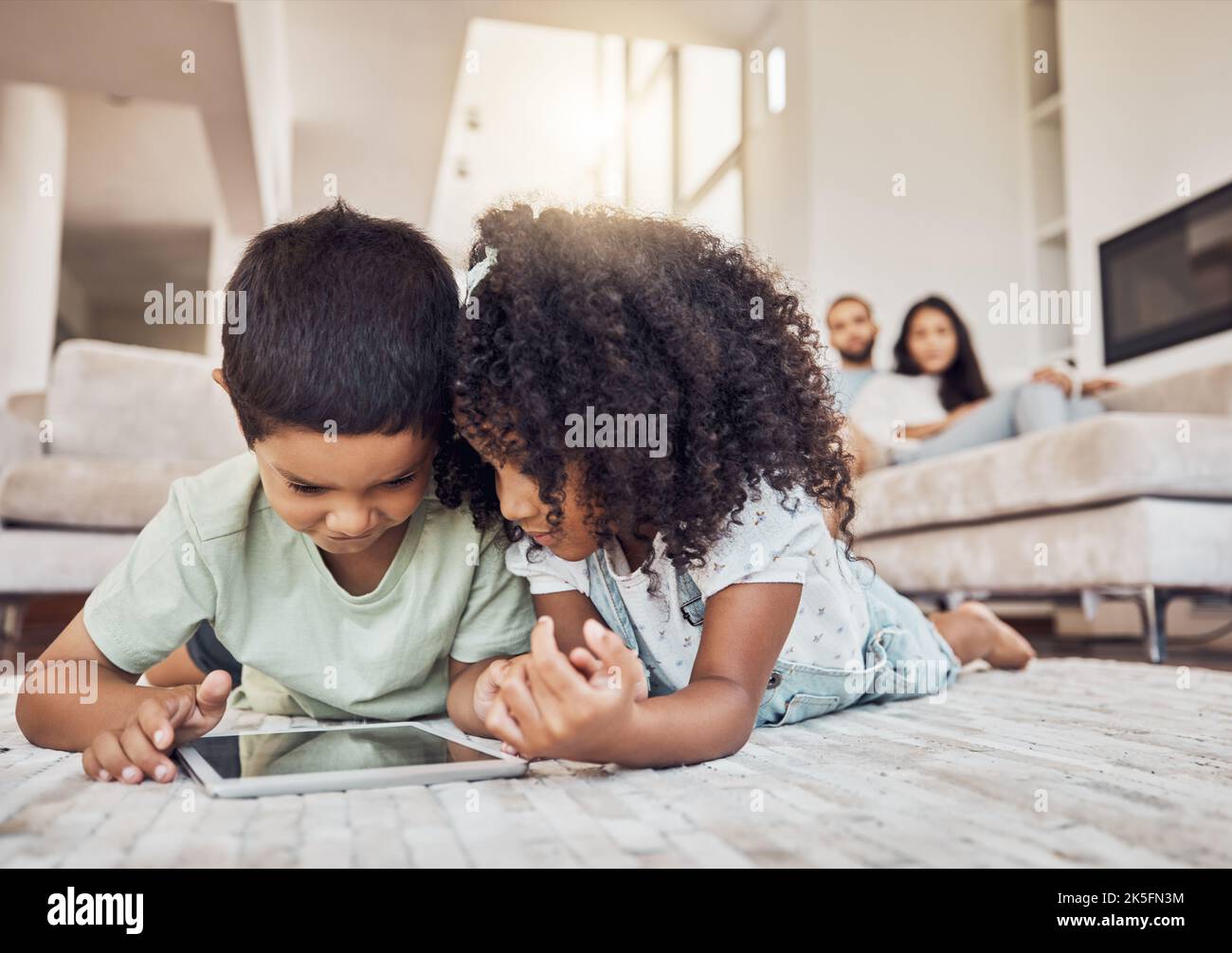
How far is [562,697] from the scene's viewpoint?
21.2 inches

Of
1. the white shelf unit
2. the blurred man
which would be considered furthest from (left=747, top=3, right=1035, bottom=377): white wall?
the blurred man

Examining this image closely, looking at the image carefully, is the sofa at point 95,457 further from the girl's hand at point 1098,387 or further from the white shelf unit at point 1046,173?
the white shelf unit at point 1046,173

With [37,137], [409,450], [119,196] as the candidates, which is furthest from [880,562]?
[119,196]

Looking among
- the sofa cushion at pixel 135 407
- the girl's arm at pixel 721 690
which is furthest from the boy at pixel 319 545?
the sofa cushion at pixel 135 407

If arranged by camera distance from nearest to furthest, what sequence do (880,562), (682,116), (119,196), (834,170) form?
(880,562) → (834,170) → (682,116) → (119,196)

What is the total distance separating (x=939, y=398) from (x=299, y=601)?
7.73 feet

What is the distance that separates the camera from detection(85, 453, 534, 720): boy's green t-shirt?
2.65 feet

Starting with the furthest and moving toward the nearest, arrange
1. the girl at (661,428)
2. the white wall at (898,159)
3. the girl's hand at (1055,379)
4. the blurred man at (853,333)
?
the white wall at (898,159) → the blurred man at (853,333) → the girl's hand at (1055,379) → the girl at (661,428)

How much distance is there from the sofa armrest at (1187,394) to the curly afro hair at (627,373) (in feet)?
5.29

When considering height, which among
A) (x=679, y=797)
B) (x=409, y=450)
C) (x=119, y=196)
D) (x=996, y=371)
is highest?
(x=119, y=196)

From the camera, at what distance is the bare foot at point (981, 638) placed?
4.66 ft

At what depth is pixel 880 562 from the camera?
7.47 ft
